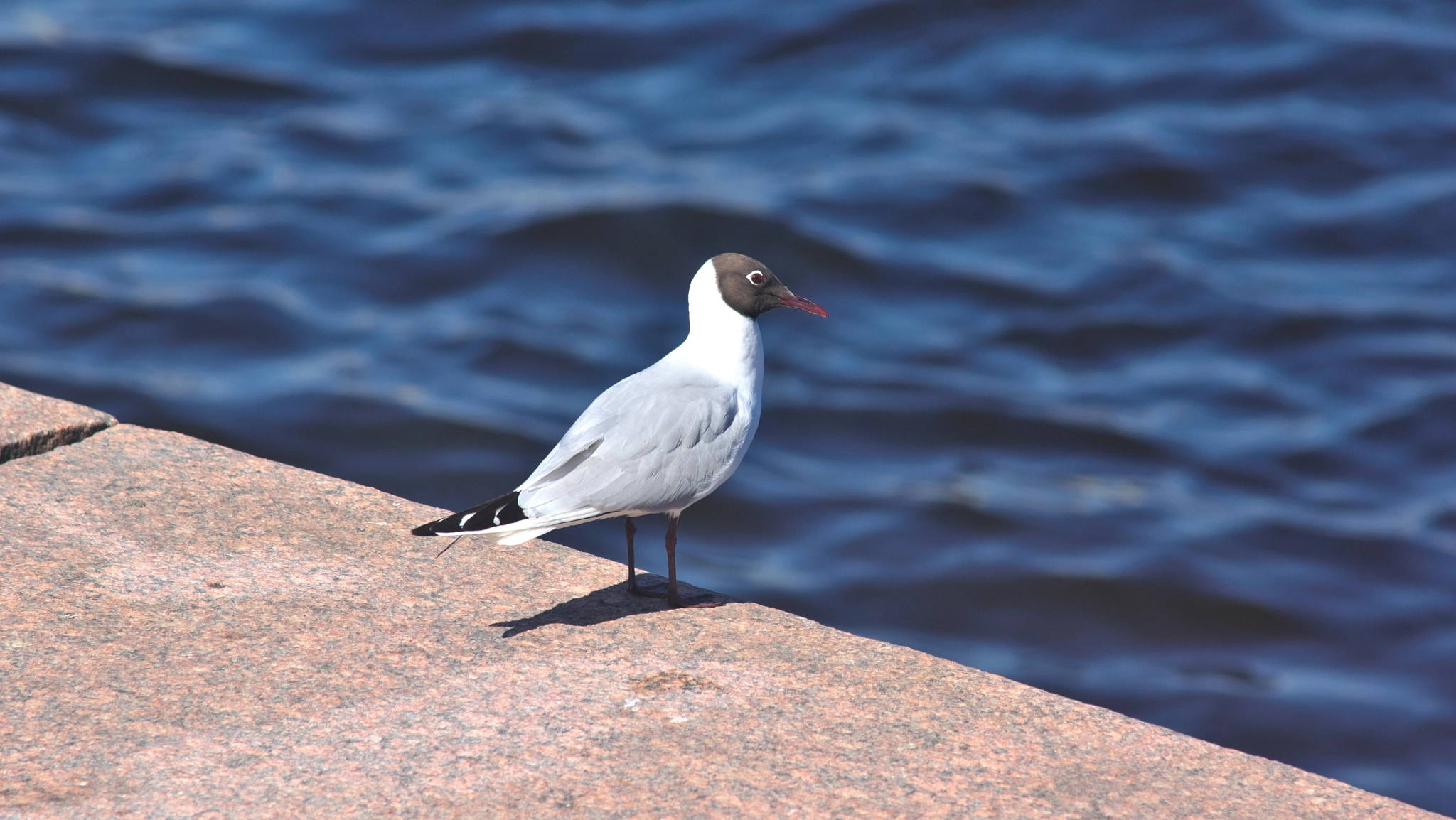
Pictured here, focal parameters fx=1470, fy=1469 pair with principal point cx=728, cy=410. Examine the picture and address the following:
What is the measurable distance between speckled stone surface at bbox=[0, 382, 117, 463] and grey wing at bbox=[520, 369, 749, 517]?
58.1 inches

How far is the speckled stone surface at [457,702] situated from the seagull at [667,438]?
260 millimetres

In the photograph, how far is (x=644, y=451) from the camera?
154 inches

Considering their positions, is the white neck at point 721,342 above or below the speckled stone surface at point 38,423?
above

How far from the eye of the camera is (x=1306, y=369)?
991 centimetres

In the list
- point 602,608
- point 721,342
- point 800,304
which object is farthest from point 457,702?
point 800,304

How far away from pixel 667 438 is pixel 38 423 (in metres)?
1.89

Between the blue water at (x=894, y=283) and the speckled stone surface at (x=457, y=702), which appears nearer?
the speckled stone surface at (x=457, y=702)

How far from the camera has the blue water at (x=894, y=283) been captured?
8102 mm

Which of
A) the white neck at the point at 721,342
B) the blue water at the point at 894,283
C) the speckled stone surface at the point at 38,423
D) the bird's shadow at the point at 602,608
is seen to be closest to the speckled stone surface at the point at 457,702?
the bird's shadow at the point at 602,608

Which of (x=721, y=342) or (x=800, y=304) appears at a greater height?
(x=800, y=304)

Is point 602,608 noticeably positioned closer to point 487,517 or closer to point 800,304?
point 487,517

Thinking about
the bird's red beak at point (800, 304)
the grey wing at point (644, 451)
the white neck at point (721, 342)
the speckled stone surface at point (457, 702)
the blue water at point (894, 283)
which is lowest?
the speckled stone surface at point (457, 702)

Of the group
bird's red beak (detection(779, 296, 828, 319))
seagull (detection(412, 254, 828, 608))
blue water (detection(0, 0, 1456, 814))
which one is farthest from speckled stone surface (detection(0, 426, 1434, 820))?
blue water (detection(0, 0, 1456, 814))

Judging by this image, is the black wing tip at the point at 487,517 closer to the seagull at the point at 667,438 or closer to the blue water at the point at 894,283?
the seagull at the point at 667,438
